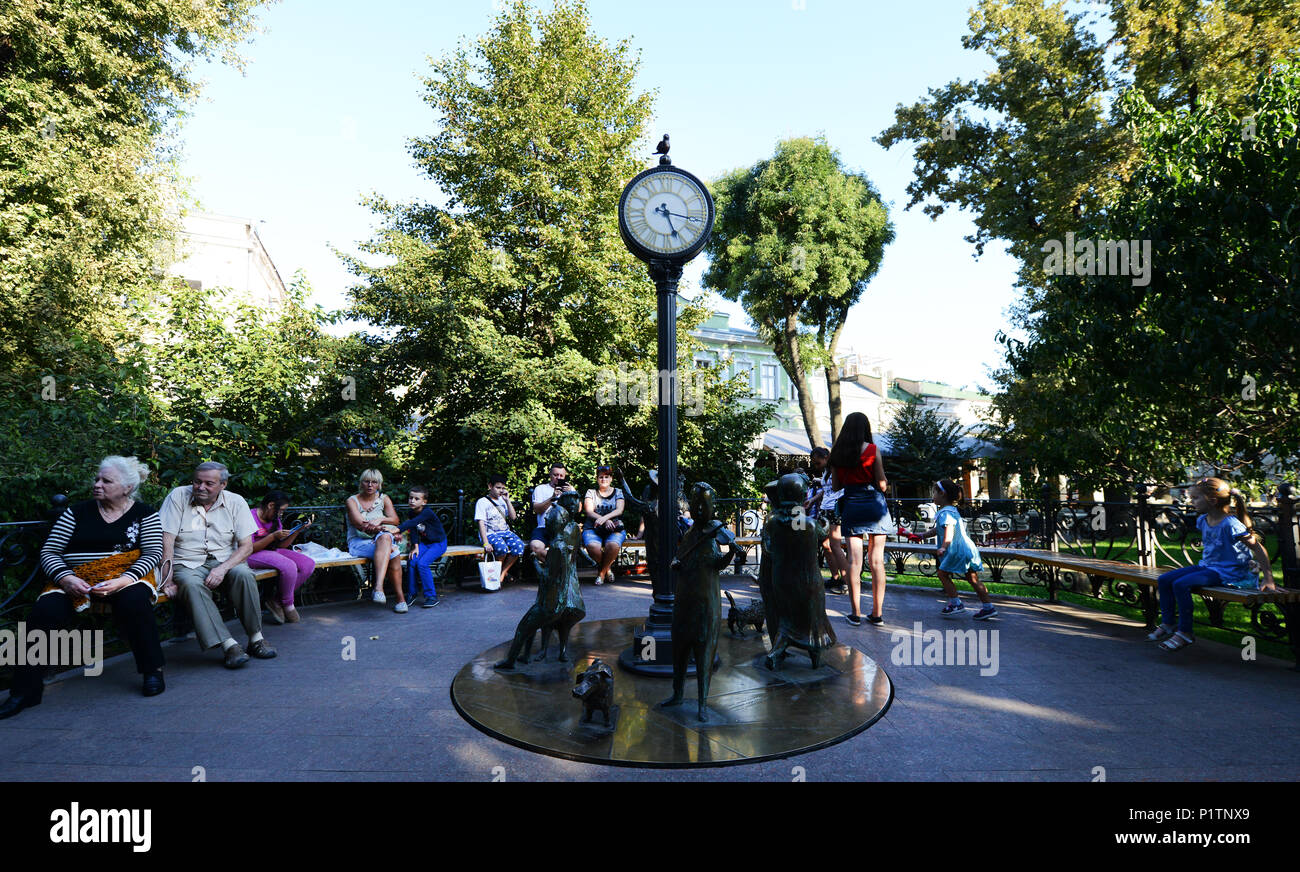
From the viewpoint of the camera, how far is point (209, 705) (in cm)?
409

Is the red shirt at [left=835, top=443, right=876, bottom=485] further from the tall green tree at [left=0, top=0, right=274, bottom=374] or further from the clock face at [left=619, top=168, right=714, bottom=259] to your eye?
the tall green tree at [left=0, top=0, right=274, bottom=374]

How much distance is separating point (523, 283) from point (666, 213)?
23.3 feet

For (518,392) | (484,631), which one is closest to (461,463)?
(518,392)

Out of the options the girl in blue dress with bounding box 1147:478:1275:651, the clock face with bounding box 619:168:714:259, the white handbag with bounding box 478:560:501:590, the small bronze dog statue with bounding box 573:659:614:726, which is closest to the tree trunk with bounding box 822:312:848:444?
the white handbag with bounding box 478:560:501:590

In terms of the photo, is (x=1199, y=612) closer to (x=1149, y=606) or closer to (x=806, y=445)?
(x=1149, y=606)

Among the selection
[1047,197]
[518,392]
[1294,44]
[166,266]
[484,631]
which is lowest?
[484,631]

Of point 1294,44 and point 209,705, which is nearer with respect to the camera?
point 209,705

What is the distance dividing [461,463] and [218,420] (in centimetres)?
356

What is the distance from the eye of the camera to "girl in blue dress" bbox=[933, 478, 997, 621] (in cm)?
663

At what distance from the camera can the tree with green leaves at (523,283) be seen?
10812mm

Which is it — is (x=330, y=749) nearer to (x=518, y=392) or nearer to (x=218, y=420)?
(x=218, y=420)

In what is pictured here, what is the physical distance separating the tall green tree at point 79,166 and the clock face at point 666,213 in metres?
8.52

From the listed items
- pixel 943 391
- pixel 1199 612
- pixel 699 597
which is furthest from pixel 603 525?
pixel 943 391
